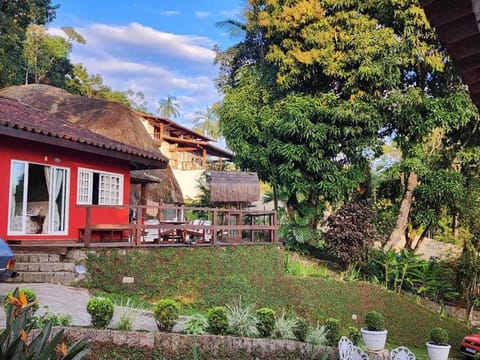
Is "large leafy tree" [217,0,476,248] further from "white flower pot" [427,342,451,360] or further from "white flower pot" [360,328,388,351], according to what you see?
"white flower pot" [360,328,388,351]

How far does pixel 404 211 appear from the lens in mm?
16531

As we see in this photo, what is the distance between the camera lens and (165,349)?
6.27 meters

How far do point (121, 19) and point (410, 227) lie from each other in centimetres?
1676

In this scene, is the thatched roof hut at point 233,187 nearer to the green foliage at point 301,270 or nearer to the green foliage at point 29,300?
the green foliage at point 301,270

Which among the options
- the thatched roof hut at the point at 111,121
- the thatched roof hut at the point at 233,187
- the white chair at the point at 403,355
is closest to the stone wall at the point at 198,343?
the white chair at the point at 403,355

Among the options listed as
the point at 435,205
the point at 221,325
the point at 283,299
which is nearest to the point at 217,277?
the point at 283,299

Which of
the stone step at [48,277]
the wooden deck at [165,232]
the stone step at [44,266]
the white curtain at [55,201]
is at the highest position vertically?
the white curtain at [55,201]

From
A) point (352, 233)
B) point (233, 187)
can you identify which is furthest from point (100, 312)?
point (352, 233)

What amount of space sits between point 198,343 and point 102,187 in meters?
7.34

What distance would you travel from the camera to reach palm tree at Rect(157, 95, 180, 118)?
53344 millimetres

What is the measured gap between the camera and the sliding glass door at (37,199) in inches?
398

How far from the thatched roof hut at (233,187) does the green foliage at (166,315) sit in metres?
6.52

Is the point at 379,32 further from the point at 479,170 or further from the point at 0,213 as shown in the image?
the point at 0,213

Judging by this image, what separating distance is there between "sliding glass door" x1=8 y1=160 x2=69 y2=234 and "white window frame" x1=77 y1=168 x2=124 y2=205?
0.51 m
